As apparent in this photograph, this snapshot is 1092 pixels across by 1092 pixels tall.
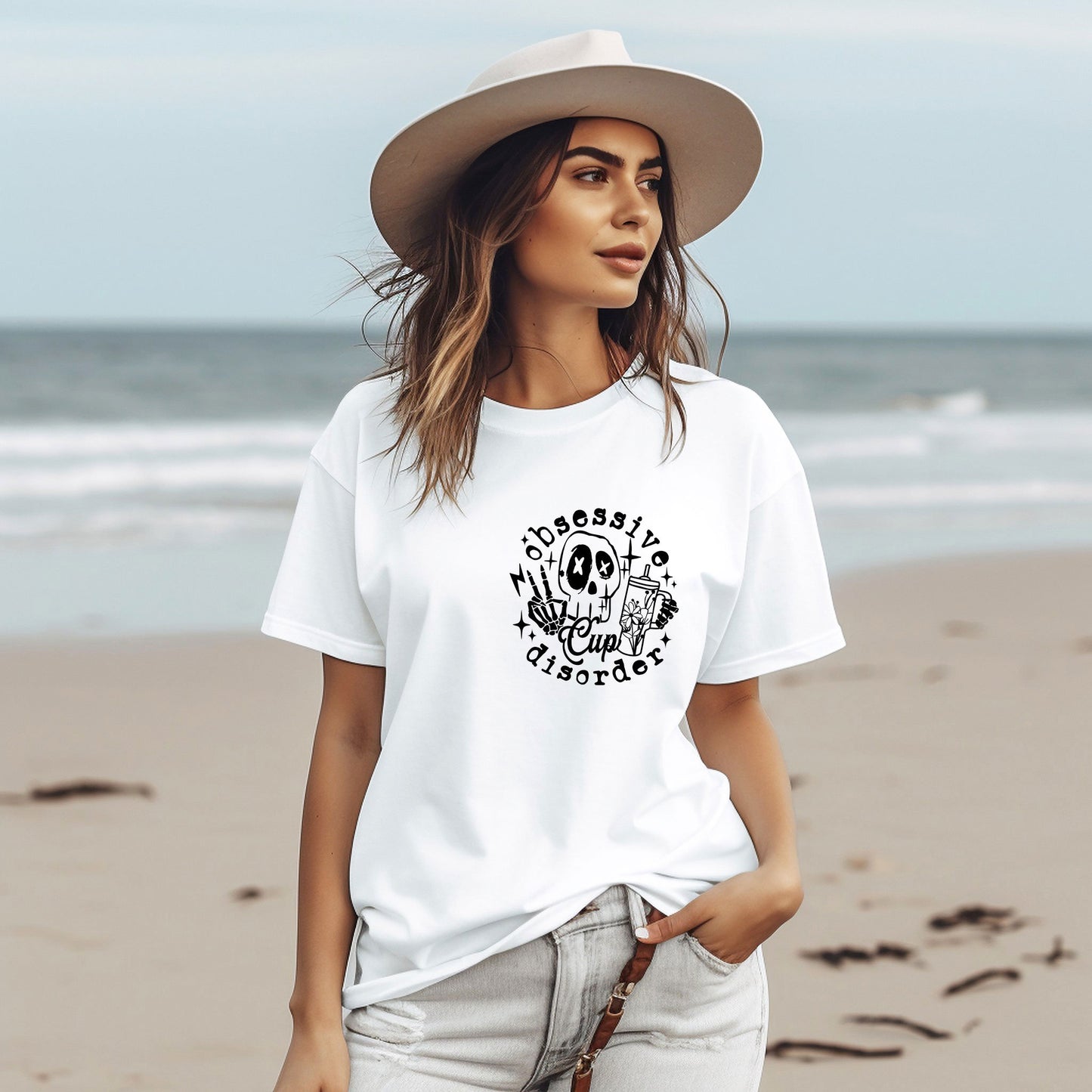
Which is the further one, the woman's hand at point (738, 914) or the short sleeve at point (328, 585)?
the short sleeve at point (328, 585)

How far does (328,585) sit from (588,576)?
13.4 inches

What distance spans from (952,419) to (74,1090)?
20.4 metres

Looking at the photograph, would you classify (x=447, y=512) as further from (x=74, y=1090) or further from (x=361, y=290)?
(x=74, y=1090)

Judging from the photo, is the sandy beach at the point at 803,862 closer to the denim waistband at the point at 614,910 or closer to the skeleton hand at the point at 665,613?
the denim waistband at the point at 614,910

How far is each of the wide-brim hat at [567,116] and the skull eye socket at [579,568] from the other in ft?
1.82

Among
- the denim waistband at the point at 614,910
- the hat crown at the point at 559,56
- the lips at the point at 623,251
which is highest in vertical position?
the hat crown at the point at 559,56

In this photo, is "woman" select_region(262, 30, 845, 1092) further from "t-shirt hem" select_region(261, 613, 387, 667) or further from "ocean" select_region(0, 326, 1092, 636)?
"ocean" select_region(0, 326, 1092, 636)

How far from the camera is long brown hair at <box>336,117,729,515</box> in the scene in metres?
1.82

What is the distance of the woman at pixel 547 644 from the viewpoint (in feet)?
5.60

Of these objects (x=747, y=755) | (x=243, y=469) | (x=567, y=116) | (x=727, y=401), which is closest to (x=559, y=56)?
(x=567, y=116)

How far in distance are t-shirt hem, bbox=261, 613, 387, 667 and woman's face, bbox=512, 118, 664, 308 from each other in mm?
536

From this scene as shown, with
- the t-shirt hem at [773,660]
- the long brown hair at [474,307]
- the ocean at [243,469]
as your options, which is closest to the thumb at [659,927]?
the t-shirt hem at [773,660]

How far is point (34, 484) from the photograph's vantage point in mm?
12633

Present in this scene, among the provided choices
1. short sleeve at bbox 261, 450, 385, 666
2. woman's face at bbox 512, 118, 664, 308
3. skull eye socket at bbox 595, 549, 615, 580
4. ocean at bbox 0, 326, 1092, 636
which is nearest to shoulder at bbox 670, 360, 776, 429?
woman's face at bbox 512, 118, 664, 308
